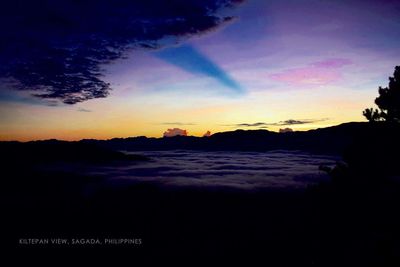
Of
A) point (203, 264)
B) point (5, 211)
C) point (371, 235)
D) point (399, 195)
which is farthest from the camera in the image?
point (5, 211)

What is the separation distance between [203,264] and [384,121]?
14040mm

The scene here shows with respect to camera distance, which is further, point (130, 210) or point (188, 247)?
point (130, 210)

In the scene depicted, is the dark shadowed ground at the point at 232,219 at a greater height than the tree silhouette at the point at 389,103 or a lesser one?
lesser

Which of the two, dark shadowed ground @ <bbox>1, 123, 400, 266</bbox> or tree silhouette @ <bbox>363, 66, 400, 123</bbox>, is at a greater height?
tree silhouette @ <bbox>363, 66, 400, 123</bbox>

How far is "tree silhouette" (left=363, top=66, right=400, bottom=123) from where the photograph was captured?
14.5m

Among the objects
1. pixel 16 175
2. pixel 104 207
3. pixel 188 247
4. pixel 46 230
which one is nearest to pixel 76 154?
pixel 16 175

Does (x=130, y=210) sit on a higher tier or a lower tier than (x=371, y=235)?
lower

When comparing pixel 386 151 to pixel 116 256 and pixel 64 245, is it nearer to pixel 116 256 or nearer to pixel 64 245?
pixel 116 256

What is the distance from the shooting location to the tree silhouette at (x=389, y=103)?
14.5 meters

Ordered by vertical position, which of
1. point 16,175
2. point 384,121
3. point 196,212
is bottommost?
point 196,212

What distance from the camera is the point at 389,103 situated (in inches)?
584

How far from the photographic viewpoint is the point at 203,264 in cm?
1888

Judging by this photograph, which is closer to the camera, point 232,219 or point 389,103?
point 389,103

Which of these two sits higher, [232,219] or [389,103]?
[389,103]
